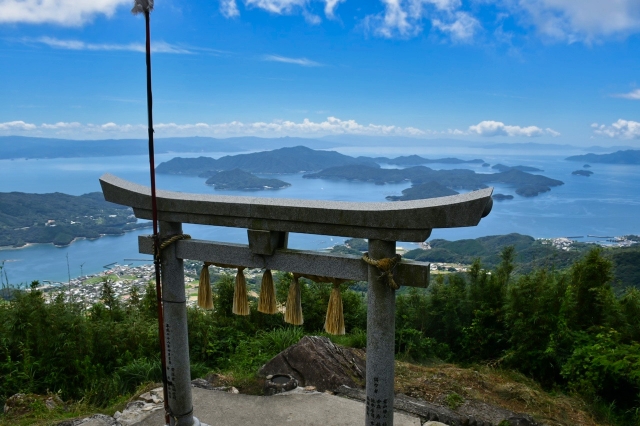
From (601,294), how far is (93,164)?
39985mm

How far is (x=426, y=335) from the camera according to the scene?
8.48 meters

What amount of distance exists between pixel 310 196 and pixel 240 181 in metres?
9.31

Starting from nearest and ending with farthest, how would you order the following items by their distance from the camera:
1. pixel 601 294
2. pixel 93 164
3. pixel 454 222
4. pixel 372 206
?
1. pixel 454 222
2. pixel 372 206
3. pixel 601 294
4. pixel 93 164

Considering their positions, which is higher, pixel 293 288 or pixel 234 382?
pixel 293 288

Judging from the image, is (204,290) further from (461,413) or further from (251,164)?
(251,164)

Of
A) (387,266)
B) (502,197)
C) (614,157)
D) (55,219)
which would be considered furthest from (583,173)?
(387,266)

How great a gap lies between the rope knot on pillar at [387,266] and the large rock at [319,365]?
10.1 feet

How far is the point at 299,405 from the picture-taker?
17.2ft

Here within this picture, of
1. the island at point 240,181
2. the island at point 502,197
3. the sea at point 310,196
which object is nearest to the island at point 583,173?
the sea at point 310,196

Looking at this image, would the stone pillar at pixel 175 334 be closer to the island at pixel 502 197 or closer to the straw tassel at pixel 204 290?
the straw tassel at pixel 204 290

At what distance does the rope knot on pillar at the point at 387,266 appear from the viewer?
3.15 metres

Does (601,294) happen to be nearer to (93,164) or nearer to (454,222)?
(454,222)

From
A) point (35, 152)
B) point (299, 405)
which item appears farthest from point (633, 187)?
point (35, 152)

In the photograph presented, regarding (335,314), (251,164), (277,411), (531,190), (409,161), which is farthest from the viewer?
(409,161)
